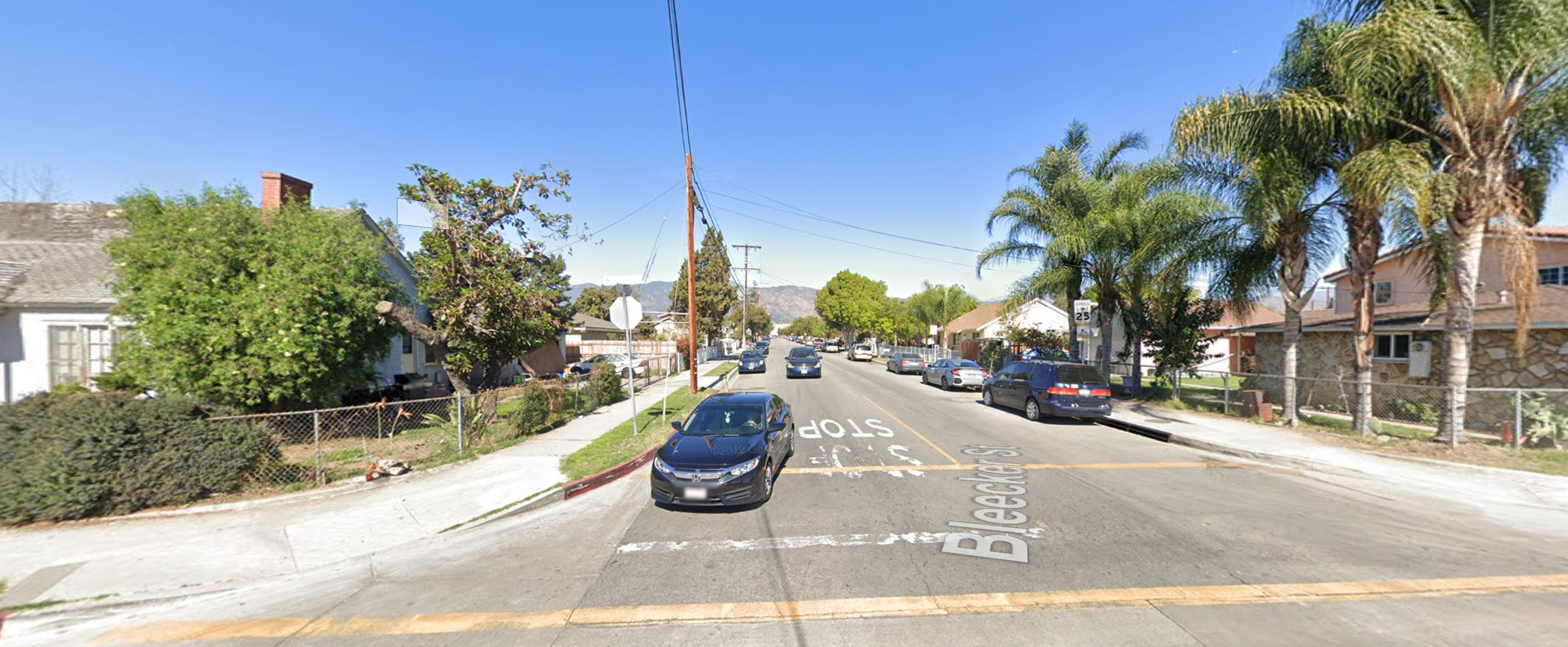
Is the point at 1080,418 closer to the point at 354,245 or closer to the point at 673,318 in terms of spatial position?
the point at 354,245

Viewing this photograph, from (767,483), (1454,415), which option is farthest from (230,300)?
(1454,415)

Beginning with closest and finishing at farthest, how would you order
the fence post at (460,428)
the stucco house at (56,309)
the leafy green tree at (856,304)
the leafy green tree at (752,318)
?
the fence post at (460,428) → the stucco house at (56,309) → the leafy green tree at (856,304) → the leafy green tree at (752,318)

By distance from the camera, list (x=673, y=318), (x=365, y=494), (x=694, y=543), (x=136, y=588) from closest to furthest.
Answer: (x=136, y=588), (x=694, y=543), (x=365, y=494), (x=673, y=318)

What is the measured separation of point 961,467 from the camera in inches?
371

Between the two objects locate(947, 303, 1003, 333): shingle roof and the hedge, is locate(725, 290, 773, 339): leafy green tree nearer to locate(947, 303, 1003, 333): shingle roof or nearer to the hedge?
locate(947, 303, 1003, 333): shingle roof

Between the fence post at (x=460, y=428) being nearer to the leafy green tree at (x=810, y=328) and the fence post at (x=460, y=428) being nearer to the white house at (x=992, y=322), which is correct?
the white house at (x=992, y=322)

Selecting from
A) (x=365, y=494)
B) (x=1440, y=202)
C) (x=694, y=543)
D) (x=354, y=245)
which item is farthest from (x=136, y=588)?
(x=1440, y=202)

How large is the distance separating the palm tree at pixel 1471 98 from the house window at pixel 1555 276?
1287cm

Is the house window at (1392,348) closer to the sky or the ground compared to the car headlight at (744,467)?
closer to the sky

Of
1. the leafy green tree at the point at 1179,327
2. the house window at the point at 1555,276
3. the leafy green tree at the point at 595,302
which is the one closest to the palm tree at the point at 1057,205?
the leafy green tree at the point at 1179,327

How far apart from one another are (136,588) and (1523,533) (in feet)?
46.9

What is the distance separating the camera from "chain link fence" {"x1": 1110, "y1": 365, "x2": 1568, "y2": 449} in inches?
408

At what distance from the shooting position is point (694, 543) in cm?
615

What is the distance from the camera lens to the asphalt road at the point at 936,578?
14.0 ft
